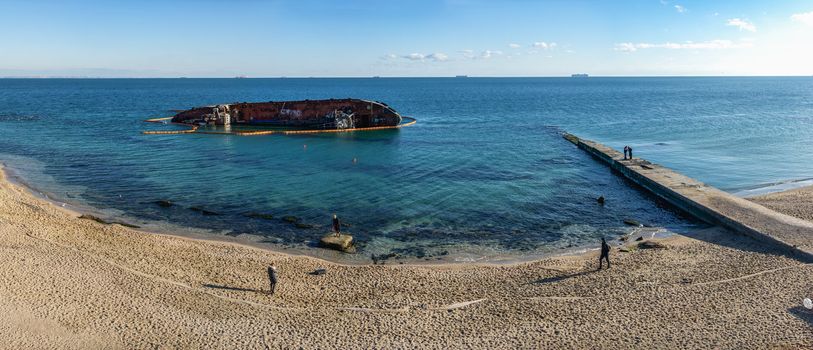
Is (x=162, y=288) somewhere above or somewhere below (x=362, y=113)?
below

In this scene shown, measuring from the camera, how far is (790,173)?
45250mm

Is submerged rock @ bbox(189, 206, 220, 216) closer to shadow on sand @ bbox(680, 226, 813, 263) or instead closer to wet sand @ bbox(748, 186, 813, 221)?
shadow on sand @ bbox(680, 226, 813, 263)

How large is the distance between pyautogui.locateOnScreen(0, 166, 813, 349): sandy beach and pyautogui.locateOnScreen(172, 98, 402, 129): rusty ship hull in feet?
173

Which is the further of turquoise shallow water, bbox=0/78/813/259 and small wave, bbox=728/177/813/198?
small wave, bbox=728/177/813/198

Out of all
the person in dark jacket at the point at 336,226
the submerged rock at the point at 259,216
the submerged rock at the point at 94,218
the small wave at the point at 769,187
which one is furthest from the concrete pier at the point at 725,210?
the submerged rock at the point at 94,218

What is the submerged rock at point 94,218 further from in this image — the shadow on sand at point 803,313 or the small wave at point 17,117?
the small wave at point 17,117

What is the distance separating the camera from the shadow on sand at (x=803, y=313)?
1764 cm

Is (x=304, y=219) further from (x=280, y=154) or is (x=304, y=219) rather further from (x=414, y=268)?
(x=280, y=154)

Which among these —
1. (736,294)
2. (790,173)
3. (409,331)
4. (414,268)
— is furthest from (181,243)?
(790,173)

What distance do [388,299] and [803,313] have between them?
50.2ft

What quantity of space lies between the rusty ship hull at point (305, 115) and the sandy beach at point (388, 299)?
52.8 m

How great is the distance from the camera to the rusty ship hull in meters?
78.2

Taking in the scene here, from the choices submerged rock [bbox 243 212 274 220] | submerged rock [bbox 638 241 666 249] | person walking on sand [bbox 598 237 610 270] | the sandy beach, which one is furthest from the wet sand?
submerged rock [bbox 243 212 274 220]

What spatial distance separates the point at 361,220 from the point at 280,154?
27074 mm
